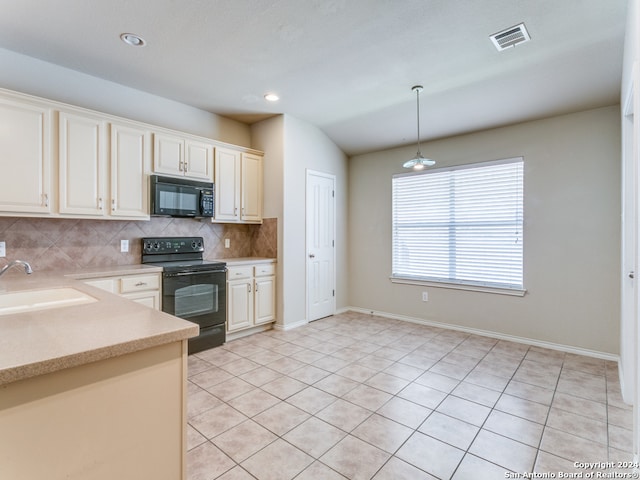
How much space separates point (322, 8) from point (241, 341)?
330cm

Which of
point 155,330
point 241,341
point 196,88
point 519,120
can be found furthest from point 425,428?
point 196,88

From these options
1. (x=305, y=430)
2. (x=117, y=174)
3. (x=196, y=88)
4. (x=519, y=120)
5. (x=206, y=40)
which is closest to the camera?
(x=305, y=430)

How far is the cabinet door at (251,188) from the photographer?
419 centimetres

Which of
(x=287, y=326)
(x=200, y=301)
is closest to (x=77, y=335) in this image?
(x=200, y=301)

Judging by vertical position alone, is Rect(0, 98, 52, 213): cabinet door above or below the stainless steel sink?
above

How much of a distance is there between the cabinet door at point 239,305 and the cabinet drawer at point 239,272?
0.06 m

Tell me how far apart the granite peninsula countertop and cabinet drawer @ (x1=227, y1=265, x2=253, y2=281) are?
2.29 meters

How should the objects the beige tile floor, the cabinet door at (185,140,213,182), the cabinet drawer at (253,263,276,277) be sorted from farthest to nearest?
the cabinet drawer at (253,263,276,277)
the cabinet door at (185,140,213,182)
the beige tile floor

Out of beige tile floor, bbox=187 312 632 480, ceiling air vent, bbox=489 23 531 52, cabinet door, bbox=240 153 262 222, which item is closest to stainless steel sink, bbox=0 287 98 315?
beige tile floor, bbox=187 312 632 480

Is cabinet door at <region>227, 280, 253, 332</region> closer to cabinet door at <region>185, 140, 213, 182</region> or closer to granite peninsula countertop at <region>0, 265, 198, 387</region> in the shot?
cabinet door at <region>185, 140, 213, 182</region>

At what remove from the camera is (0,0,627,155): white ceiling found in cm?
220

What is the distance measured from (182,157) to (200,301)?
1558mm

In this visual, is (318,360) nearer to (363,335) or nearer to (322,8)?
(363,335)

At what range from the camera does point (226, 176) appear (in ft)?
13.1
